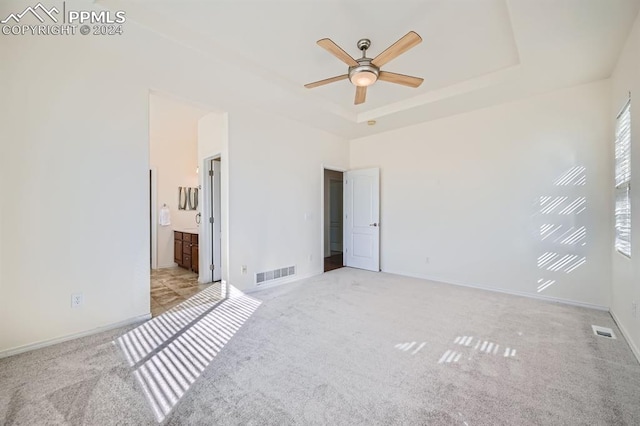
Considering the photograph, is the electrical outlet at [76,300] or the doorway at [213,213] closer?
the electrical outlet at [76,300]

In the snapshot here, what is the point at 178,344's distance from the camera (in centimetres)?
247

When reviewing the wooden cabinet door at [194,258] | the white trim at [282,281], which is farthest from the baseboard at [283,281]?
the wooden cabinet door at [194,258]

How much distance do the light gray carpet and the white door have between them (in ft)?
7.59

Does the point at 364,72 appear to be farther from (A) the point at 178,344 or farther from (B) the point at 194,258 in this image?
(B) the point at 194,258

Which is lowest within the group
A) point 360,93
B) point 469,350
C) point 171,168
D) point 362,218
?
point 469,350

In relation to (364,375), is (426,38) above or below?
above

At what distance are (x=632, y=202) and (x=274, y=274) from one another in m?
4.17

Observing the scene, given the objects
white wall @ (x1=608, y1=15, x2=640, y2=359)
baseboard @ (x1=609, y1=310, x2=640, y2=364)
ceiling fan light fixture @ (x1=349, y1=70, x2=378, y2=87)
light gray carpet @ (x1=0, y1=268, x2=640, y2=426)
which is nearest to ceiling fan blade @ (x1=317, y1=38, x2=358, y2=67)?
ceiling fan light fixture @ (x1=349, y1=70, x2=378, y2=87)

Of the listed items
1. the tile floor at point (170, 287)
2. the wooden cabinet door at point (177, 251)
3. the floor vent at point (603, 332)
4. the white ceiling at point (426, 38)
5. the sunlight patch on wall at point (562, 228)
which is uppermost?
the white ceiling at point (426, 38)

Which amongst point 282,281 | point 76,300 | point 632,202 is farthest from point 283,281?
point 632,202

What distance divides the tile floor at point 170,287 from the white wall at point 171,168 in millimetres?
679

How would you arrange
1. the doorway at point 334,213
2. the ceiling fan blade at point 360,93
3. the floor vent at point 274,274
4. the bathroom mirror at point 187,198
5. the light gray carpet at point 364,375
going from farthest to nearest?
the doorway at point 334,213 → the bathroom mirror at point 187,198 → the floor vent at point 274,274 → the ceiling fan blade at point 360,93 → the light gray carpet at point 364,375

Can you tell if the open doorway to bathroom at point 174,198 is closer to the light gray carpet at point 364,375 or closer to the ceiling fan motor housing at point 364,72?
the light gray carpet at point 364,375

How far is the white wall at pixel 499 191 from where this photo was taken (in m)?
3.41
